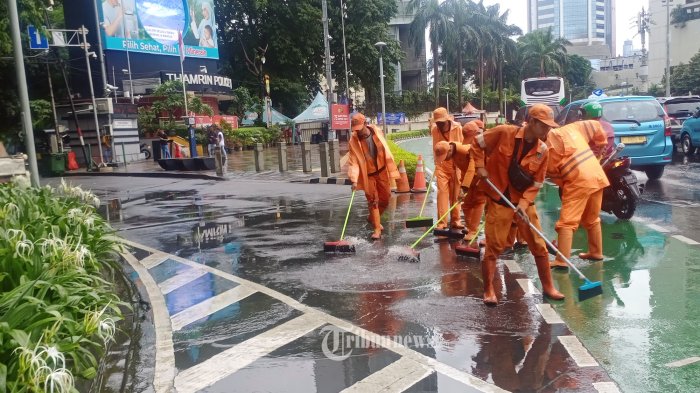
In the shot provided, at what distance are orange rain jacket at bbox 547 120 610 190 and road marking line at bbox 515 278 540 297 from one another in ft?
3.59

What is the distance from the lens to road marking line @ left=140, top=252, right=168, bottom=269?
8289 millimetres

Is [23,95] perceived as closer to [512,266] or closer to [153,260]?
[153,260]

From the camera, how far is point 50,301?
4.16 m

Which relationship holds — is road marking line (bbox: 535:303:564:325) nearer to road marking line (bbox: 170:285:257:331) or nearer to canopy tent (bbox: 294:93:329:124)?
road marking line (bbox: 170:285:257:331)

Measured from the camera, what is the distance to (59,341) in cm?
356

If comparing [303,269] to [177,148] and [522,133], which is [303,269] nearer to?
[522,133]

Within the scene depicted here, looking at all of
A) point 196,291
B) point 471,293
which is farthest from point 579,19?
point 196,291

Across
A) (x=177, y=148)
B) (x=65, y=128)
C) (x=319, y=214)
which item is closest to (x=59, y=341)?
(x=319, y=214)

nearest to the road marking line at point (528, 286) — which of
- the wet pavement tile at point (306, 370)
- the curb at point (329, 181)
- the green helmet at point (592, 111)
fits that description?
the wet pavement tile at point (306, 370)

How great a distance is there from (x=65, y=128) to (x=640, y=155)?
28019 millimetres

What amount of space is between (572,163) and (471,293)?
1.81 meters

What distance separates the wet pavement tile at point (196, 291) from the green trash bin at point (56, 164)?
76.8 ft

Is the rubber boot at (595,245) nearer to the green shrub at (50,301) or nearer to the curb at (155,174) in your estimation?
the green shrub at (50,301)

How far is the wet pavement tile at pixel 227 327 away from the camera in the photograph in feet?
16.2
